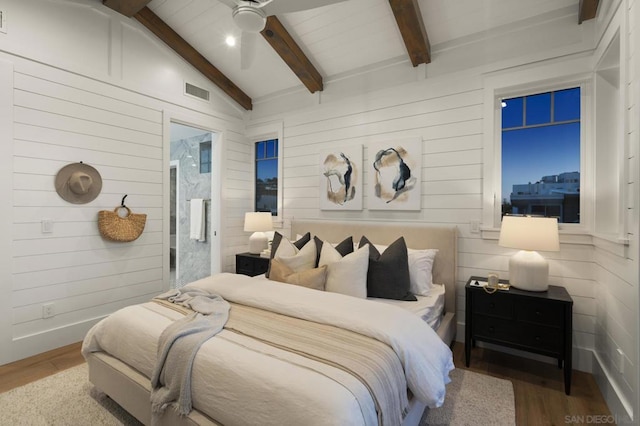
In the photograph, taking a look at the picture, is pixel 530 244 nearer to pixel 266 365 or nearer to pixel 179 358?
pixel 266 365

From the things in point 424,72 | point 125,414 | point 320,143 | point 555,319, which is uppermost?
point 424,72

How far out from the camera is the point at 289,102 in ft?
14.2

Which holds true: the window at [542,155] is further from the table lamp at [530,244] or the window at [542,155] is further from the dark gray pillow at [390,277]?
the dark gray pillow at [390,277]

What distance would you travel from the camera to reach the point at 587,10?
241 cm

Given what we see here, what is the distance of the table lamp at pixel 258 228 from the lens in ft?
13.7

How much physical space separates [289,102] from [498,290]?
3458 mm

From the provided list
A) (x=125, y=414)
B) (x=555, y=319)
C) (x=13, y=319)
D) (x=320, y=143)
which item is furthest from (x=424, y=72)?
(x=13, y=319)

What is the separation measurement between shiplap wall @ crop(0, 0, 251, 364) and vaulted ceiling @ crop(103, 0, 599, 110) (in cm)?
33

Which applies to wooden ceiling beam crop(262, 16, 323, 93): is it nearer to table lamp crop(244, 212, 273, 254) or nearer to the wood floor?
table lamp crop(244, 212, 273, 254)

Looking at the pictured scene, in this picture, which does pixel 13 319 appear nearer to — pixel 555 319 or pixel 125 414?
pixel 125 414

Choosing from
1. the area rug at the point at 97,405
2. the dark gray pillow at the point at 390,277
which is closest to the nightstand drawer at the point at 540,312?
the area rug at the point at 97,405

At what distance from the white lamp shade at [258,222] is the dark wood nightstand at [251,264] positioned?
0.37 m

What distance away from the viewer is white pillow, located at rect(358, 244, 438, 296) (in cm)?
269

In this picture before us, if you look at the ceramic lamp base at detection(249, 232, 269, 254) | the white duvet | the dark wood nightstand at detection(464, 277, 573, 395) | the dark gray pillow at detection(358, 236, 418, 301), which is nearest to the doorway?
the ceramic lamp base at detection(249, 232, 269, 254)
